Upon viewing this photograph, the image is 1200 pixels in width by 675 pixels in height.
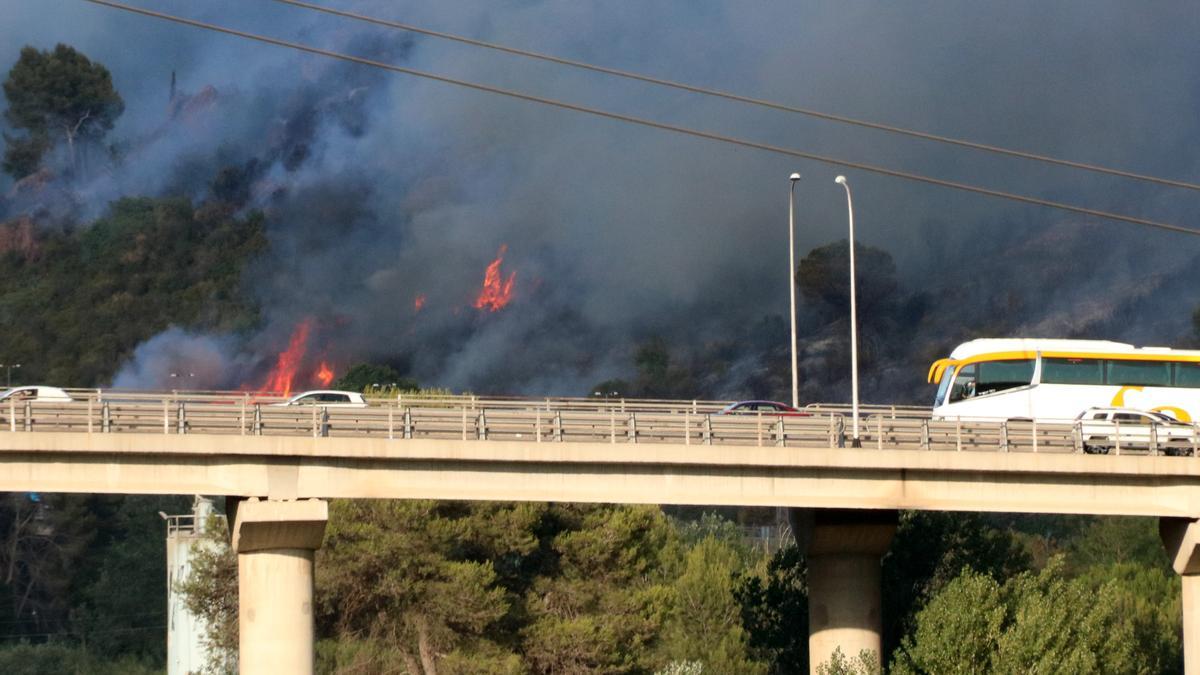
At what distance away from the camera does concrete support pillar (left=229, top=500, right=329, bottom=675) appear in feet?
165

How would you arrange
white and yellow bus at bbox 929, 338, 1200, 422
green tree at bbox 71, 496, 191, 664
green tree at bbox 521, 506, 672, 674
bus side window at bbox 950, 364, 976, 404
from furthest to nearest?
green tree at bbox 71, 496, 191, 664
green tree at bbox 521, 506, 672, 674
bus side window at bbox 950, 364, 976, 404
white and yellow bus at bbox 929, 338, 1200, 422

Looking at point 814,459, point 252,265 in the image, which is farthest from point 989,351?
point 252,265

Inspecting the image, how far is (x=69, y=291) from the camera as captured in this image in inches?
7466

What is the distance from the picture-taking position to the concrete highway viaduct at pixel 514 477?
50.4 meters

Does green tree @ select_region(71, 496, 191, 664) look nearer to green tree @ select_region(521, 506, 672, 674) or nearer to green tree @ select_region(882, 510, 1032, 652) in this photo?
green tree @ select_region(521, 506, 672, 674)

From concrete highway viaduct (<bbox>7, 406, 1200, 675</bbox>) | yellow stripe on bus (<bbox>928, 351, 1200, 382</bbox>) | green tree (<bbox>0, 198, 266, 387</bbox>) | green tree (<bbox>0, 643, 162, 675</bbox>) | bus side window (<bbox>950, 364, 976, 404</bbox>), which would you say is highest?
green tree (<bbox>0, 198, 266, 387</bbox>)

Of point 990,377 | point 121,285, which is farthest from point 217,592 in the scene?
point 121,285

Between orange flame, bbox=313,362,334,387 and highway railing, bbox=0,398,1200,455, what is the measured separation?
120 metres

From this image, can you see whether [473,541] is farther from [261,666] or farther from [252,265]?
[252,265]

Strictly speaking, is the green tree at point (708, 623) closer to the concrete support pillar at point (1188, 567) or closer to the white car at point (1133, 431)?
the white car at point (1133, 431)

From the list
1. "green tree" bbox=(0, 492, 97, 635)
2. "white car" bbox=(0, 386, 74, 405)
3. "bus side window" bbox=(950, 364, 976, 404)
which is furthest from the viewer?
"green tree" bbox=(0, 492, 97, 635)

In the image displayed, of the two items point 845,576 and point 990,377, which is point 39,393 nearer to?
point 845,576

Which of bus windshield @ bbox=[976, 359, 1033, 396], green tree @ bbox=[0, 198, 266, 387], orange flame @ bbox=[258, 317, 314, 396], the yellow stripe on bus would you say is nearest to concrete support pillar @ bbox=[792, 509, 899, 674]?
bus windshield @ bbox=[976, 359, 1033, 396]

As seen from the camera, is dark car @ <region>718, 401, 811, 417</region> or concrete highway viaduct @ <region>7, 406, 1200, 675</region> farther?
dark car @ <region>718, 401, 811, 417</region>
